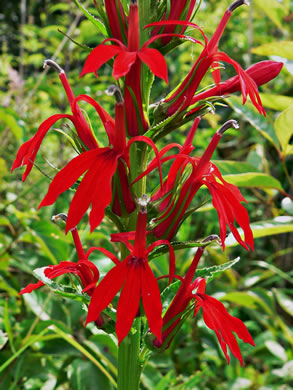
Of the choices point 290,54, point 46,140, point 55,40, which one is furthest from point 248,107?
point 55,40

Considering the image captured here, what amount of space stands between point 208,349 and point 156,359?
0.13m

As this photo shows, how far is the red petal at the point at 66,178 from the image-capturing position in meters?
0.39

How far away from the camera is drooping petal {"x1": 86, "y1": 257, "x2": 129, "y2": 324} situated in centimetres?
41

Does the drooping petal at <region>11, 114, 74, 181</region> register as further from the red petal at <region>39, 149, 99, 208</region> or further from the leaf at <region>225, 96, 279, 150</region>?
the leaf at <region>225, 96, 279, 150</region>

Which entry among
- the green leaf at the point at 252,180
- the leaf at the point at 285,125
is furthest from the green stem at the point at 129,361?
the leaf at the point at 285,125

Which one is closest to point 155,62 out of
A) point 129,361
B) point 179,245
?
point 179,245

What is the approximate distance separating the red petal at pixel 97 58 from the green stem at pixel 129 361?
0.33m

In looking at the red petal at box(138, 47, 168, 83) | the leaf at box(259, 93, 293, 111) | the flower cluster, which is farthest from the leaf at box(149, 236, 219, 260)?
the leaf at box(259, 93, 293, 111)

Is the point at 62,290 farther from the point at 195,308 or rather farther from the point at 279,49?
the point at 279,49

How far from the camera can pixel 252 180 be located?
2.68 feet

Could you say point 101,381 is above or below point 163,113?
below

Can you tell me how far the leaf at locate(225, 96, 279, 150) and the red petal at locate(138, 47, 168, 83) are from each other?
1.86 ft

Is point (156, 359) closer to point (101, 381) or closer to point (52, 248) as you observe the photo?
point (101, 381)

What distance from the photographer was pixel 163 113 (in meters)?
0.55
